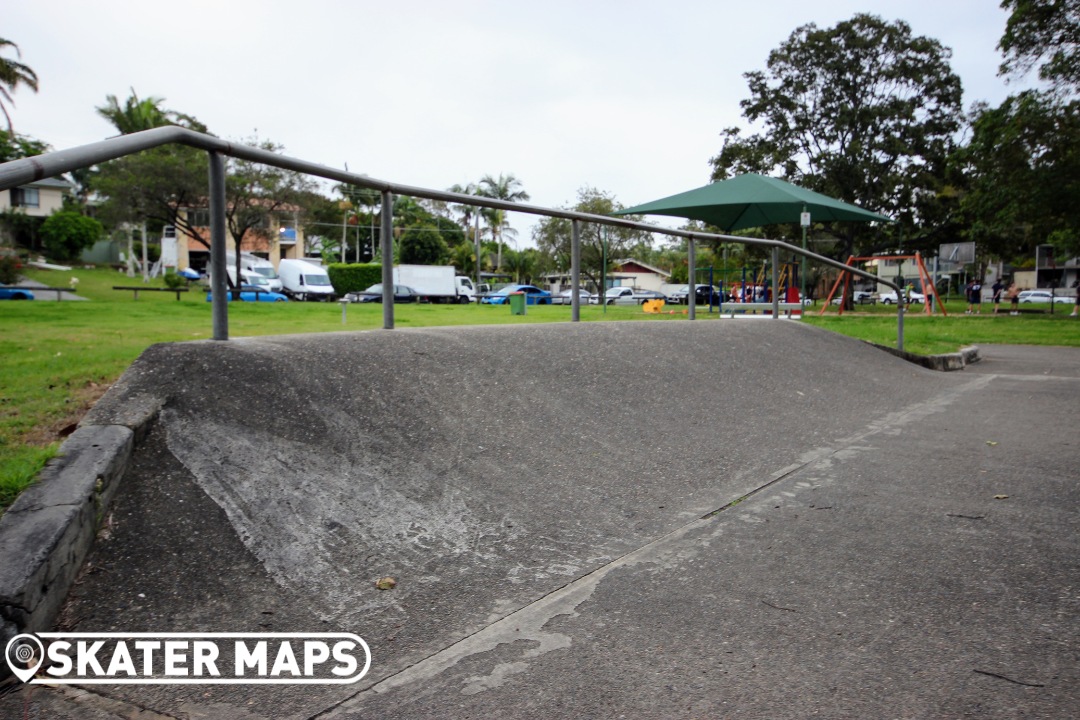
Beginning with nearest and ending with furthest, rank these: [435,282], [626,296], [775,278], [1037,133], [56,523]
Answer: [56,523] < [435,282] < [626,296] < [775,278] < [1037,133]

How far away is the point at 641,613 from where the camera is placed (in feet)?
8.25

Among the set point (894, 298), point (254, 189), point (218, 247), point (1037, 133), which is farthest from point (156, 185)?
point (1037, 133)

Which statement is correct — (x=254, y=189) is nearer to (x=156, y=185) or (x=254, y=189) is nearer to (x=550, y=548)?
(x=550, y=548)

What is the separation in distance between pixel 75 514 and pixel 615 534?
196cm

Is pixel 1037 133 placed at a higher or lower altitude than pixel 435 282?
higher

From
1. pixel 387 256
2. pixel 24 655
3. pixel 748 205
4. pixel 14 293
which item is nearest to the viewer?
pixel 24 655

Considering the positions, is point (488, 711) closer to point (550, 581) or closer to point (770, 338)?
point (550, 581)

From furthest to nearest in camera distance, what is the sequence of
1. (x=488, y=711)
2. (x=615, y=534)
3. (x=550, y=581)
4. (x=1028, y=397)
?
(x=1028, y=397) < (x=615, y=534) < (x=550, y=581) < (x=488, y=711)

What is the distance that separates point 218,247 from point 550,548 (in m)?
2.16

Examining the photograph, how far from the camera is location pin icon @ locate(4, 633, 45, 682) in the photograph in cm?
200

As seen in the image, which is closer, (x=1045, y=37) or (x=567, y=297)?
(x=567, y=297)

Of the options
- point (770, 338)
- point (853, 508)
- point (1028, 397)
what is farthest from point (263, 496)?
point (1028, 397)

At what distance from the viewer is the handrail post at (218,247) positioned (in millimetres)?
3635

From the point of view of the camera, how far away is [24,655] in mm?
2041
